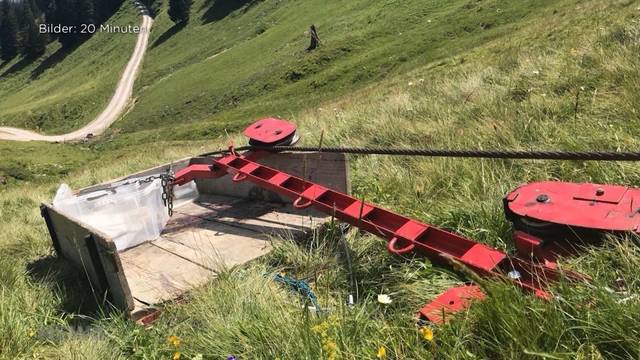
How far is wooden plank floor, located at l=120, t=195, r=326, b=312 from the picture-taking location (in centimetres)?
452

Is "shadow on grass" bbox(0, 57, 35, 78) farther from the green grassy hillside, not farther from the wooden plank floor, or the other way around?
the wooden plank floor

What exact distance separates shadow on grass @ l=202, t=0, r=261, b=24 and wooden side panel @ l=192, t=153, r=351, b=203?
83820 millimetres

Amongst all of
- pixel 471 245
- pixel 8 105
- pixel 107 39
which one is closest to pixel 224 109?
pixel 471 245

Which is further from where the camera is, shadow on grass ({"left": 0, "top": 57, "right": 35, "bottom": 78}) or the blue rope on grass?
shadow on grass ({"left": 0, "top": 57, "right": 35, "bottom": 78})

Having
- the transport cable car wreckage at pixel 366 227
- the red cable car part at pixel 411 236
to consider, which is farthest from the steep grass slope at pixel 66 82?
the red cable car part at pixel 411 236

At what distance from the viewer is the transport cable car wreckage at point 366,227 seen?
2.94 meters

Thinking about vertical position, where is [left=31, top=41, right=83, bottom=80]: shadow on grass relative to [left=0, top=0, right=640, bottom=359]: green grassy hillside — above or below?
below

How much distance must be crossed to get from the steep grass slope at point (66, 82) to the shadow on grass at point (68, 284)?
7398 centimetres

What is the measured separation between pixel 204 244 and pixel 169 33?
4064 inches

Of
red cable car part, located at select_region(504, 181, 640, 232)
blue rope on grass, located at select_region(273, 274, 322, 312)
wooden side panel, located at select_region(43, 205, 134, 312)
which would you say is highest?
red cable car part, located at select_region(504, 181, 640, 232)

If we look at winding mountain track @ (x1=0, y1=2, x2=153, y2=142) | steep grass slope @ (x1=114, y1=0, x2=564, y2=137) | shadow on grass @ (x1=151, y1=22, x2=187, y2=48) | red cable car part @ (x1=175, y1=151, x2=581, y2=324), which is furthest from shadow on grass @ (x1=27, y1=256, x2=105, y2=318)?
shadow on grass @ (x1=151, y1=22, x2=187, y2=48)

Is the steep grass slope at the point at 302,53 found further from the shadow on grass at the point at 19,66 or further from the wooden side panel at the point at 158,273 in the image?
the shadow on grass at the point at 19,66

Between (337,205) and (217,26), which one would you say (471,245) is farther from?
(217,26)

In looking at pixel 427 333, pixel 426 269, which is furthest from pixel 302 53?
pixel 427 333
